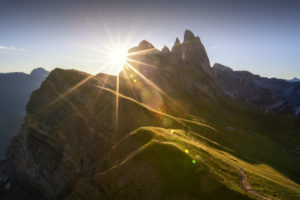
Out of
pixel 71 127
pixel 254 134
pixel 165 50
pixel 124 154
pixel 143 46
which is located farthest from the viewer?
pixel 165 50

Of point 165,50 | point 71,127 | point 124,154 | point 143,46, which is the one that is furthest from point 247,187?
point 165,50

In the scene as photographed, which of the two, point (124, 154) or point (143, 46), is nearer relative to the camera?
point (124, 154)

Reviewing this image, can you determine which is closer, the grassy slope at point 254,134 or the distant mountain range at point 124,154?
the distant mountain range at point 124,154

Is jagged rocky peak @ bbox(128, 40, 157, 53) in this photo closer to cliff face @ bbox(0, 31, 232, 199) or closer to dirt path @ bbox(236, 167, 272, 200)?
cliff face @ bbox(0, 31, 232, 199)

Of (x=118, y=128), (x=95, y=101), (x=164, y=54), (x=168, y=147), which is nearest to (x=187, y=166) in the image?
(x=168, y=147)

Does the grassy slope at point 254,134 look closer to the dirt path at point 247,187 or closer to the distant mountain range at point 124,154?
the distant mountain range at point 124,154

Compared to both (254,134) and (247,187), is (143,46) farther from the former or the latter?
(247,187)

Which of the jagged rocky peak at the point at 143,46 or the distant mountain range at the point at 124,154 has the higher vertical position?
the jagged rocky peak at the point at 143,46

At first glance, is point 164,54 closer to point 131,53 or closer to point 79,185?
point 131,53

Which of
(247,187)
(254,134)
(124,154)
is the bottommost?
(254,134)

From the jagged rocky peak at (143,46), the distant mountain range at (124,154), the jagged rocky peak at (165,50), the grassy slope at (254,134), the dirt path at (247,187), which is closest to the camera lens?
the dirt path at (247,187)

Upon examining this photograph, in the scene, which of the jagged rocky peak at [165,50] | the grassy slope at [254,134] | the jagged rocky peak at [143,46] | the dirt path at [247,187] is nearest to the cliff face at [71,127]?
the grassy slope at [254,134]

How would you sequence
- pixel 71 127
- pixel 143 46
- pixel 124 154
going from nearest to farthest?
pixel 124 154 < pixel 71 127 < pixel 143 46

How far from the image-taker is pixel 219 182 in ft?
60.1
